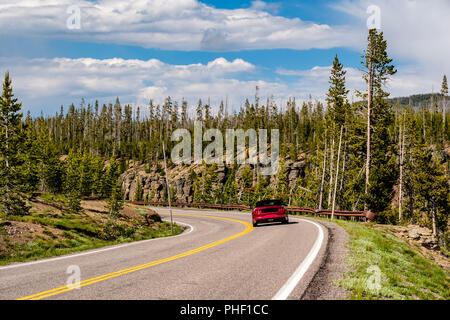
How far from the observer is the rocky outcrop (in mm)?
86688

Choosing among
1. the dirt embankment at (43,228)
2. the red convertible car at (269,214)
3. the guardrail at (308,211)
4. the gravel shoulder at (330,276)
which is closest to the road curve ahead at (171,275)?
the gravel shoulder at (330,276)

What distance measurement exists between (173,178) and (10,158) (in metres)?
74.4

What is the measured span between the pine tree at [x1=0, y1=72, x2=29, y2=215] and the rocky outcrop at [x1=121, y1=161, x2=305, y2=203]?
57.5 meters

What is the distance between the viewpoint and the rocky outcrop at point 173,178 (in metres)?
86.7

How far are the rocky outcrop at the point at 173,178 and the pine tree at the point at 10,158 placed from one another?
57504mm

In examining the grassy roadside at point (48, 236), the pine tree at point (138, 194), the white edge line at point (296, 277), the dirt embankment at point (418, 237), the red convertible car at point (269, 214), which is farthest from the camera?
the pine tree at point (138, 194)

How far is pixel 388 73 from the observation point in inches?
1268

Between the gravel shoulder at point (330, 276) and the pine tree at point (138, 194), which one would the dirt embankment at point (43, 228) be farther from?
the pine tree at point (138, 194)

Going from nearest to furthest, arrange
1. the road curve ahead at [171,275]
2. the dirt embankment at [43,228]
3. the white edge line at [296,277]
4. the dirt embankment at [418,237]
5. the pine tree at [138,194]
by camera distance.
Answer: the white edge line at [296,277]
the road curve ahead at [171,275]
the dirt embankment at [43,228]
the dirt embankment at [418,237]
the pine tree at [138,194]

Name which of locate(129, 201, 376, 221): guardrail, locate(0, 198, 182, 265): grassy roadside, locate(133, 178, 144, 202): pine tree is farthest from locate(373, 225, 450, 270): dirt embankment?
locate(133, 178, 144, 202): pine tree

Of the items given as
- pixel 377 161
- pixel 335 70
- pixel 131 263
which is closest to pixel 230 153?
pixel 335 70

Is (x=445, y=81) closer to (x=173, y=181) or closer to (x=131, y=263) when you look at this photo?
(x=173, y=181)

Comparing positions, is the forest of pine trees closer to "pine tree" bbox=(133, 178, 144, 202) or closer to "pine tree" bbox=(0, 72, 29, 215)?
"pine tree" bbox=(0, 72, 29, 215)
